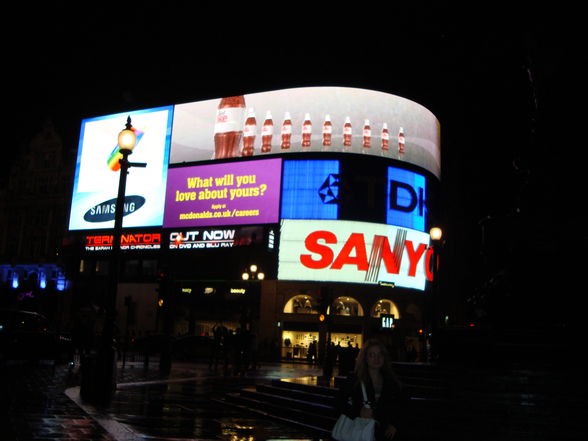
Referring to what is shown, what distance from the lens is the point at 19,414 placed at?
11023 mm

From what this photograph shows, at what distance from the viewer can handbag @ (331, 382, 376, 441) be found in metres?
5.84

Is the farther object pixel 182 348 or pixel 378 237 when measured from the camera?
pixel 378 237

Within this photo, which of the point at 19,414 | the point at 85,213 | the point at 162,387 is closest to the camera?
the point at 19,414

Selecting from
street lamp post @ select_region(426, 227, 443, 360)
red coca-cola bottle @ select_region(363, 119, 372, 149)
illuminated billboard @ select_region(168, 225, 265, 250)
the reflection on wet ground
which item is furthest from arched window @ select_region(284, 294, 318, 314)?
the reflection on wet ground

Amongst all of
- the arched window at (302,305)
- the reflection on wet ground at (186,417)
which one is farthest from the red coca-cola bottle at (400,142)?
the reflection on wet ground at (186,417)

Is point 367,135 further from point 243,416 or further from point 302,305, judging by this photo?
point 243,416

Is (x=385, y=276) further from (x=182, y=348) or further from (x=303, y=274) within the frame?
(x=182, y=348)

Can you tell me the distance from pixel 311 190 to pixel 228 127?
1127 centimetres

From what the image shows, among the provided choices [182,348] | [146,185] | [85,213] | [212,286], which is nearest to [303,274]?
[212,286]

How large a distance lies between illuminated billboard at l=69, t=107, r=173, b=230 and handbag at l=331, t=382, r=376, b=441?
170ft

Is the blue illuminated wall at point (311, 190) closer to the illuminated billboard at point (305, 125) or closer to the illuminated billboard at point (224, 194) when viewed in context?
the illuminated billboard at point (224, 194)

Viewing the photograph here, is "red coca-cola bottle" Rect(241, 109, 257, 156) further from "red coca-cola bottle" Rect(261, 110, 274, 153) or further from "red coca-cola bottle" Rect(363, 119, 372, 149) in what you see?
"red coca-cola bottle" Rect(363, 119, 372, 149)

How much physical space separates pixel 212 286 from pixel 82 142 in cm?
2112

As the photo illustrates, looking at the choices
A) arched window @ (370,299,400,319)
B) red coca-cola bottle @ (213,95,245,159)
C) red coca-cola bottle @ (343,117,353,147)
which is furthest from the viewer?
red coca-cola bottle @ (213,95,245,159)
